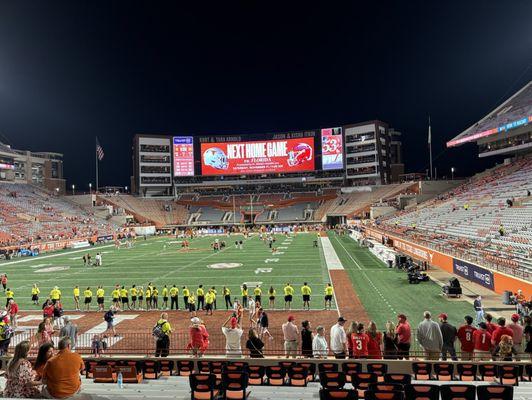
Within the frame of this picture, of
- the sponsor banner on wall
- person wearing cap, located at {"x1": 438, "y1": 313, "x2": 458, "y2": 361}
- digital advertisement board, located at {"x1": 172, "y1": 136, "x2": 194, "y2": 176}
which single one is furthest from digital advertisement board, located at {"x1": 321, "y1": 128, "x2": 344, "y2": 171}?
person wearing cap, located at {"x1": 438, "y1": 313, "x2": 458, "y2": 361}

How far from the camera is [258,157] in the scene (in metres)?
92.1

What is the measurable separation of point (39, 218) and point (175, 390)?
60.8 metres

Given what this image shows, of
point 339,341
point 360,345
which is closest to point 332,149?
point 339,341

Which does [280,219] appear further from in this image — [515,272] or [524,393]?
[524,393]

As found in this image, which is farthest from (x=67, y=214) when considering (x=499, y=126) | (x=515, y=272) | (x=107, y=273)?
(x=515, y=272)

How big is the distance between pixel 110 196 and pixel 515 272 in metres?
82.4

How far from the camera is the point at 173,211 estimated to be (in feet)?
298

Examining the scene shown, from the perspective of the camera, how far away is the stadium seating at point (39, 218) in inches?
2051

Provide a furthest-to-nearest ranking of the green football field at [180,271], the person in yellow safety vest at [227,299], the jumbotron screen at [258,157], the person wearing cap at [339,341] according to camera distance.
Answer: the jumbotron screen at [258,157] < the green football field at [180,271] < the person in yellow safety vest at [227,299] < the person wearing cap at [339,341]

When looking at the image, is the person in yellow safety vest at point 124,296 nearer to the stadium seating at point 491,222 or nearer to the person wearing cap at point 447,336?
the person wearing cap at point 447,336

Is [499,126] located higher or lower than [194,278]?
higher

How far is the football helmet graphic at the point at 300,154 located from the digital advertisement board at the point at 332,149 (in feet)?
9.57

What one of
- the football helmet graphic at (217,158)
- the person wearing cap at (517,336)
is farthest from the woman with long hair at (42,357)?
the football helmet graphic at (217,158)

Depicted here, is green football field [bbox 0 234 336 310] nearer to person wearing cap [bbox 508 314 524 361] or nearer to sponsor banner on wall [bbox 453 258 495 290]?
sponsor banner on wall [bbox 453 258 495 290]
